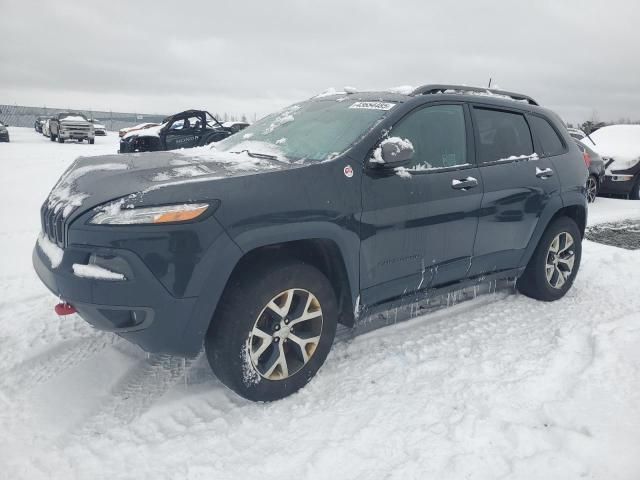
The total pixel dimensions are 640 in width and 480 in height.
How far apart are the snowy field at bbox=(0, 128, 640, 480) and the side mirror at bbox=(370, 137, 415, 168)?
128 cm

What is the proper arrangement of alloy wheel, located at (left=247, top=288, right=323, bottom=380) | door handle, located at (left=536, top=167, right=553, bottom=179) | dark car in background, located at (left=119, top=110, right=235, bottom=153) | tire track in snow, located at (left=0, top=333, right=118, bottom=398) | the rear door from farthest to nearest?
dark car in background, located at (left=119, top=110, right=235, bottom=153) < door handle, located at (left=536, top=167, right=553, bottom=179) < the rear door < tire track in snow, located at (left=0, top=333, right=118, bottom=398) < alloy wheel, located at (left=247, top=288, right=323, bottom=380)

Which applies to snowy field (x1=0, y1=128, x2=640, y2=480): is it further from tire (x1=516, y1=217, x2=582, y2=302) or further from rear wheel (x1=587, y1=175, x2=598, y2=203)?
rear wheel (x1=587, y1=175, x2=598, y2=203)

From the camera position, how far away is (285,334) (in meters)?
2.71

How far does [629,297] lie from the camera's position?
4.42m

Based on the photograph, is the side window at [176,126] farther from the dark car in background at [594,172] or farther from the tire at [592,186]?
the tire at [592,186]

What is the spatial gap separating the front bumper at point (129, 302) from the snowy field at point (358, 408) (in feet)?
1.62

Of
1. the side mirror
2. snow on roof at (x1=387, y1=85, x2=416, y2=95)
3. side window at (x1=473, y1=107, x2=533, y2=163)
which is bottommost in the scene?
the side mirror

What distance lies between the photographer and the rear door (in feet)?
12.0

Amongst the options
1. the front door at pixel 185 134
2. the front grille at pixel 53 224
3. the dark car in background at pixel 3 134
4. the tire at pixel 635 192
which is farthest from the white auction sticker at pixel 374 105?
the dark car in background at pixel 3 134

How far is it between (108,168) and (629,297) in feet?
14.5

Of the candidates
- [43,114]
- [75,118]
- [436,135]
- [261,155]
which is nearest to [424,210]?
[436,135]

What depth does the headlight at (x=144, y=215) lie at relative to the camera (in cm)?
226

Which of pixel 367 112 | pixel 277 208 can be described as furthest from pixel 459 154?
pixel 277 208

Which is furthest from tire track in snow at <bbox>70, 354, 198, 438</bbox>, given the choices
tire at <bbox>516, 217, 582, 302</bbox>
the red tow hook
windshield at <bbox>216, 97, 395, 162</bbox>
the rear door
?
tire at <bbox>516, 217, 582, 302</bbox>
